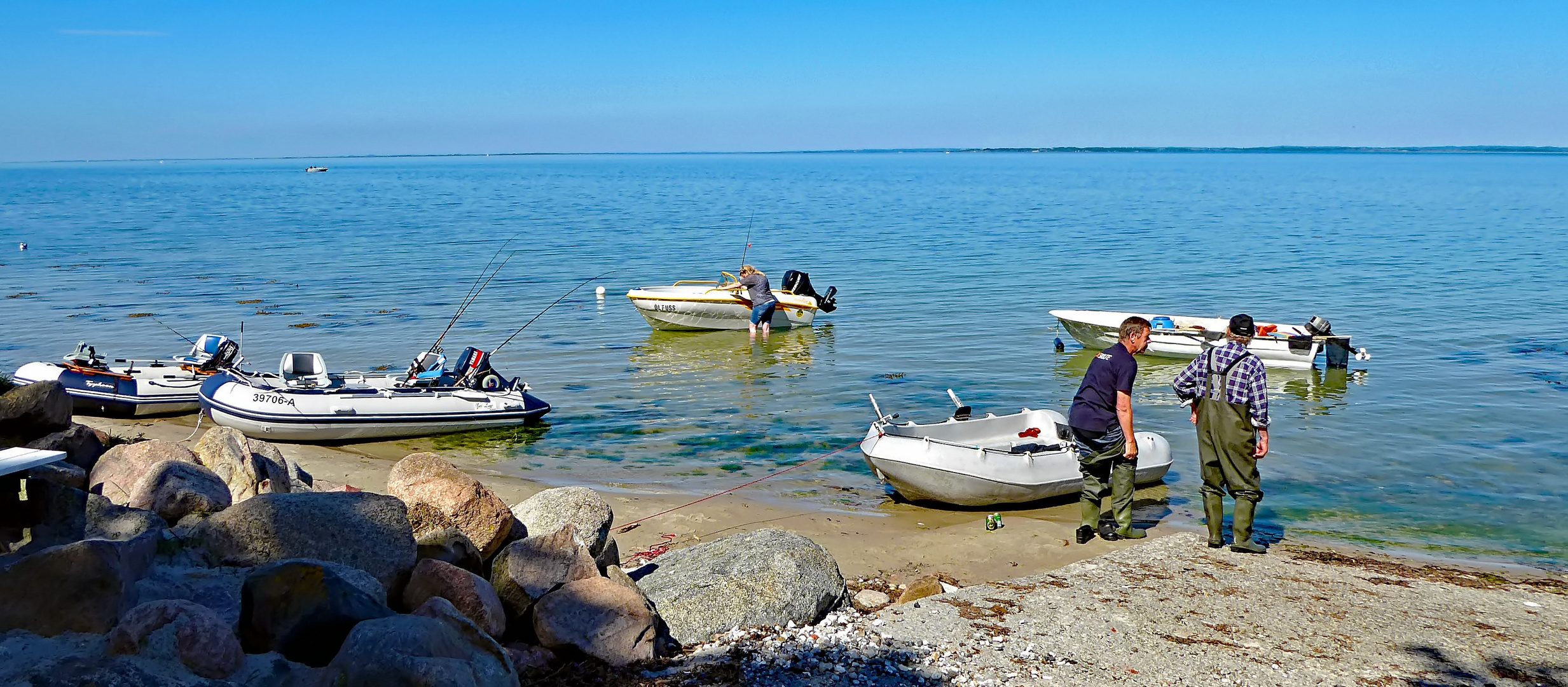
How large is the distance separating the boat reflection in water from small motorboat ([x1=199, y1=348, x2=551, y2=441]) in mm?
3589

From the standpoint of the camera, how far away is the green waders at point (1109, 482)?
8086 mm

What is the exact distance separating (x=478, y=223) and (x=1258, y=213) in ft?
128

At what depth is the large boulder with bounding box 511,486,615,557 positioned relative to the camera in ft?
22.2

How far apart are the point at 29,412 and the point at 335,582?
3.55 metres

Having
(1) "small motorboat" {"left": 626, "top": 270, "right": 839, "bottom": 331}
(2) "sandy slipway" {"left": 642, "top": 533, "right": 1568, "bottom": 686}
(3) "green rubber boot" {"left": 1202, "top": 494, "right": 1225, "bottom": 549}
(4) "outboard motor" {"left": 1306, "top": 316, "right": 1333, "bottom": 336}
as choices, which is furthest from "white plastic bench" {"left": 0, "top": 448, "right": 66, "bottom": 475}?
(4) "outboard motor" {"left": 1306, "top": 316, "right": 1333, "bottom": 336}

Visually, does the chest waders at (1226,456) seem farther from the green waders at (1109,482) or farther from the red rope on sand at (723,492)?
the red rope on sand at (723,492)

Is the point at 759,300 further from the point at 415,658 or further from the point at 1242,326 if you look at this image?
the point at 415,658

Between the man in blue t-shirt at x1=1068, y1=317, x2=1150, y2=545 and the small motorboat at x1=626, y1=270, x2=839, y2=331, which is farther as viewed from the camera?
the small motorboat at x1=626, y1=270, x2=839, y2=331

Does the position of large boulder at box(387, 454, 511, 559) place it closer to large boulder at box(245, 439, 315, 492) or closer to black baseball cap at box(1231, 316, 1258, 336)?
large boulder at box(245, 439, 315, 492)

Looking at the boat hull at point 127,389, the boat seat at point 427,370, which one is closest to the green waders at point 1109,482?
the boat seat at point 427,370

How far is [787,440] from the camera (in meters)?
12.8

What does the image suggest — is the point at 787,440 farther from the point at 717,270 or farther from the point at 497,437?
the point at 717,270

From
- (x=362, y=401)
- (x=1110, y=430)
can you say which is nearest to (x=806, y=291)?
(x=362, y=401)

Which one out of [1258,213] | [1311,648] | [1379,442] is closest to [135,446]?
[1311,648]
